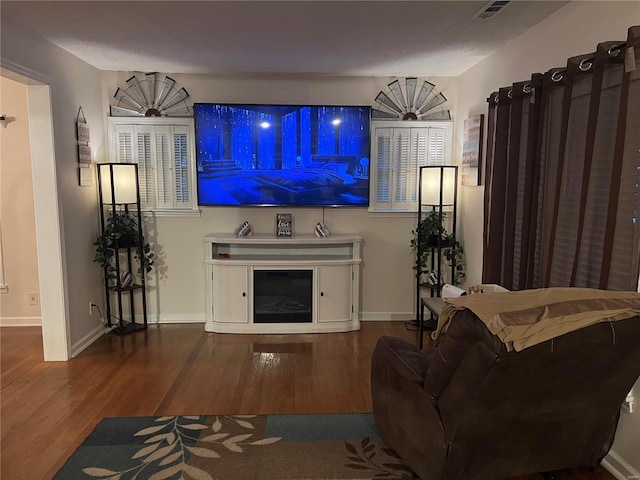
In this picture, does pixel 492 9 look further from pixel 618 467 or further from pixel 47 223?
pixel 47 223

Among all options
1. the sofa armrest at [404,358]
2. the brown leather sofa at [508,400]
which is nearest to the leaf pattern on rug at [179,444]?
the sofa armrest at [404,358]

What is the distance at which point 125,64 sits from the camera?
416cm

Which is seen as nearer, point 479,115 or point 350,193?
point 479,115

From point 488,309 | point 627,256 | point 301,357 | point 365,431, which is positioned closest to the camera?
point 488,309

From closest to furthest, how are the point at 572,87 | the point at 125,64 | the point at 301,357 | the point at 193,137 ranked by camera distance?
the point at 572,87
the point at 301,357
the point at 125,64
the point at 193,137

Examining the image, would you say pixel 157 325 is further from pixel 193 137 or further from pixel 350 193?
pixel 350 193

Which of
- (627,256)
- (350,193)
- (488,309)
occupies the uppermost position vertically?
(350,193)

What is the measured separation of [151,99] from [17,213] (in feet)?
5.84

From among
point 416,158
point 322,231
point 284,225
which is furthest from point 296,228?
point 416,158

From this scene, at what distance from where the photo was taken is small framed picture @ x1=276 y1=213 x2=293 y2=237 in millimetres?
4578

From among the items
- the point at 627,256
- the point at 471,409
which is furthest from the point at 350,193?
the point at 471,409

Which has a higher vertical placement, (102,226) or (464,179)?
(464,179)

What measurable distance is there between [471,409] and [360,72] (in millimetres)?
3469

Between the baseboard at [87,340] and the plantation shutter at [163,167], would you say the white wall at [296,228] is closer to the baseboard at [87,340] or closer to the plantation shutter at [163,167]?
the plantation shutter at [163,167]
